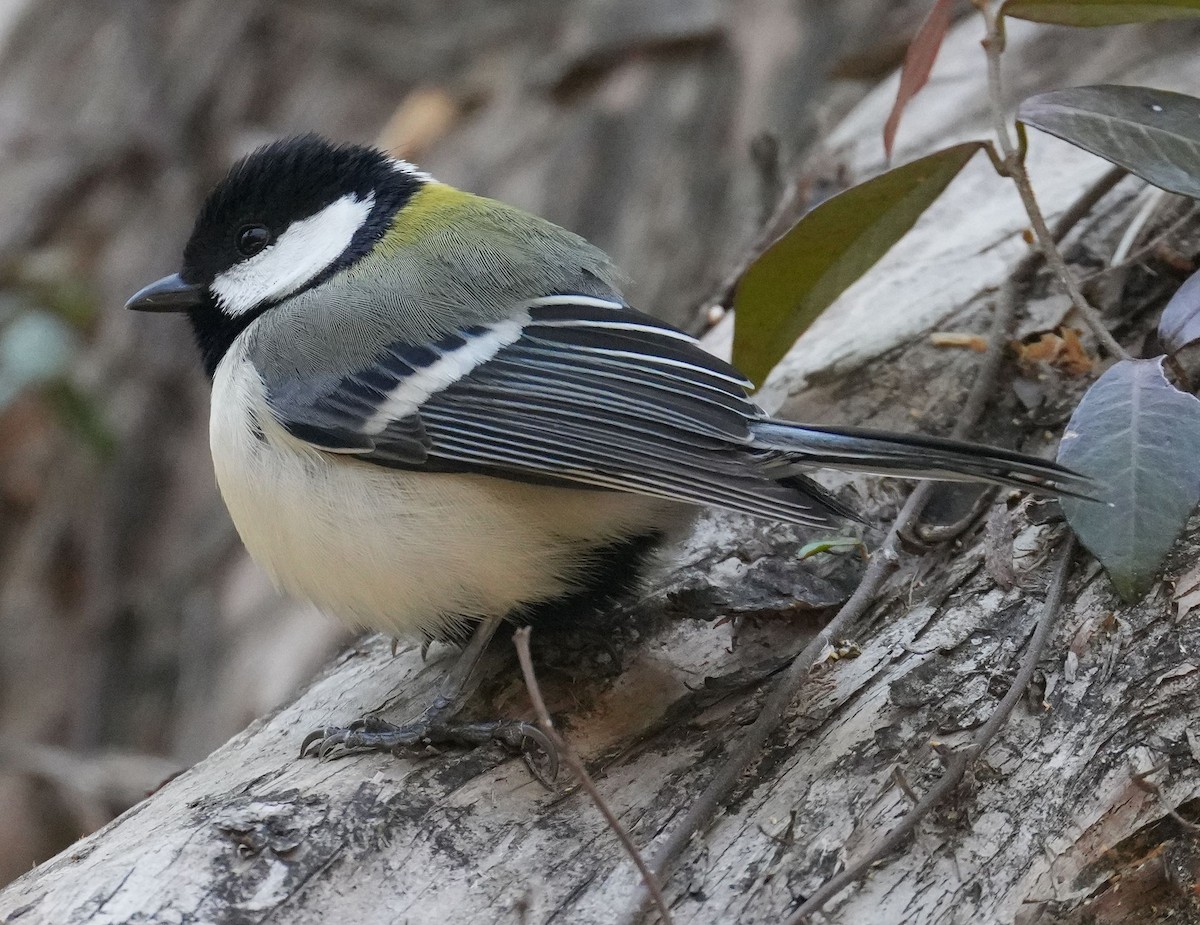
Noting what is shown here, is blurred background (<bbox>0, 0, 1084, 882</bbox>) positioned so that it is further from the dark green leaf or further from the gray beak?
the dark green leaf

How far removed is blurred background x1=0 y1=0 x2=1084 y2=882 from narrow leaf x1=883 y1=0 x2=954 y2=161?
1179 mm

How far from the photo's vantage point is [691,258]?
3443 millimetres

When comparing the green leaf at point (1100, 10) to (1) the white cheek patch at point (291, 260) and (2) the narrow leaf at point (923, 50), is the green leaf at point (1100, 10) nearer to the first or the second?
(2) the narrow leaf at point (923, 50)

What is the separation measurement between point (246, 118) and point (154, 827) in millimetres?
2860

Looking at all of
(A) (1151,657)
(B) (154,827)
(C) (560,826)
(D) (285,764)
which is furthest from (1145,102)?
(B) (154,827)

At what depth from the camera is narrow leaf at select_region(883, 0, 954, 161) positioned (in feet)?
5.70

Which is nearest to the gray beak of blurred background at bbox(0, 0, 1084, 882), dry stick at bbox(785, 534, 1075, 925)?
blurred background at bbox(0, 0, 1084, 882)

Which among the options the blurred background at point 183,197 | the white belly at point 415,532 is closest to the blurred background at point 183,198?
the blurred background at point 183,197

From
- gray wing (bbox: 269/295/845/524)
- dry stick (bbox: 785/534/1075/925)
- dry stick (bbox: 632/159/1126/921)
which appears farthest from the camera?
gray wing (bbox: 269/295/845/524)

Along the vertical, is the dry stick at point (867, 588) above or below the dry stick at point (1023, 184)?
below

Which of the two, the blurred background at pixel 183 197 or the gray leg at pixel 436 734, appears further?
the blurred background at pixel 183 197

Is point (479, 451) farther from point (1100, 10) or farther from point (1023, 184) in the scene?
point (1100, 10)

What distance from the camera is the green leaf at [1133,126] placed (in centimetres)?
160

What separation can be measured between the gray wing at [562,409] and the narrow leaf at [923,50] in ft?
1.87
